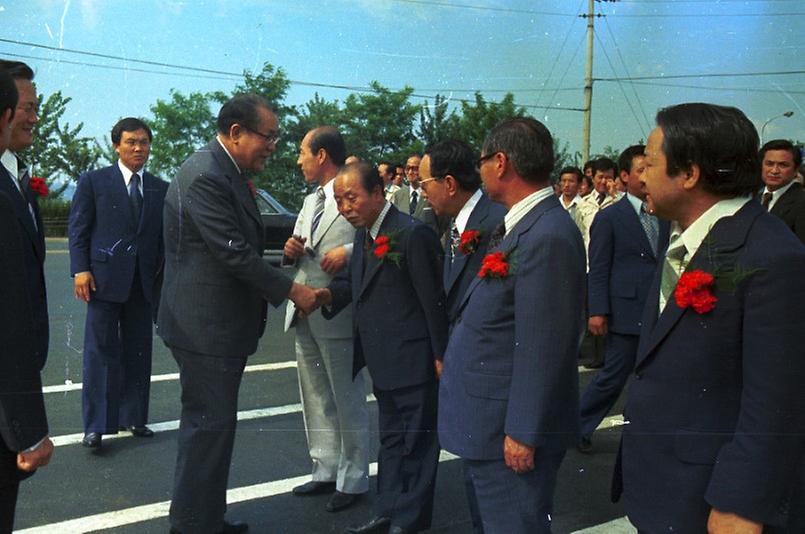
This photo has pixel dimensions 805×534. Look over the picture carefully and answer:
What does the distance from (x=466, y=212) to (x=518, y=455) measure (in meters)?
1.22

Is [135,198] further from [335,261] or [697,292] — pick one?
[697,292]

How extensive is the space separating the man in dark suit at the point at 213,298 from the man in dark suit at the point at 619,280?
75.3 inches

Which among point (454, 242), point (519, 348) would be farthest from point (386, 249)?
point (519, 348)

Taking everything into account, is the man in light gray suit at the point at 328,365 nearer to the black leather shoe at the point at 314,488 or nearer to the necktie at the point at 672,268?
the black leather shoe at the point at 314,488

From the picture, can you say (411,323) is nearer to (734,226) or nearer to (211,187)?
(211,187)

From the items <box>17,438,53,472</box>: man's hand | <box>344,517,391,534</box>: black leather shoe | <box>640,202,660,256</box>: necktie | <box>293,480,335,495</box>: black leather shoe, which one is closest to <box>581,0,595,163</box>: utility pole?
<box>17,438,53,472</box>: man's hand

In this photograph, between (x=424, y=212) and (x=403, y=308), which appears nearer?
(x=403, y=308)

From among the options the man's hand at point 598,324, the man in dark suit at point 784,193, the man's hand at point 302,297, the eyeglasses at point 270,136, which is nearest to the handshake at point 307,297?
the man's hand at point 302,297

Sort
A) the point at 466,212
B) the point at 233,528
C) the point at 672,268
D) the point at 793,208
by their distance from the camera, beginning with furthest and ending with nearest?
the point at 793,208
the point at 233,528
the point at 466,212
the point at 672,268

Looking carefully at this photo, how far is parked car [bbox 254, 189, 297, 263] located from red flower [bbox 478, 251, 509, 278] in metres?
0.73

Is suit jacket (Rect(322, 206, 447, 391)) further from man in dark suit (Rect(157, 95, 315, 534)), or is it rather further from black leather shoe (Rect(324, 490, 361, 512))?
black leather shoe (Rect(324, 490, 361, 512))

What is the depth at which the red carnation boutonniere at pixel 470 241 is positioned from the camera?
2965 millimetres

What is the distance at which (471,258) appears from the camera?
2.98m

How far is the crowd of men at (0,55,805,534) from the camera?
1646mm
